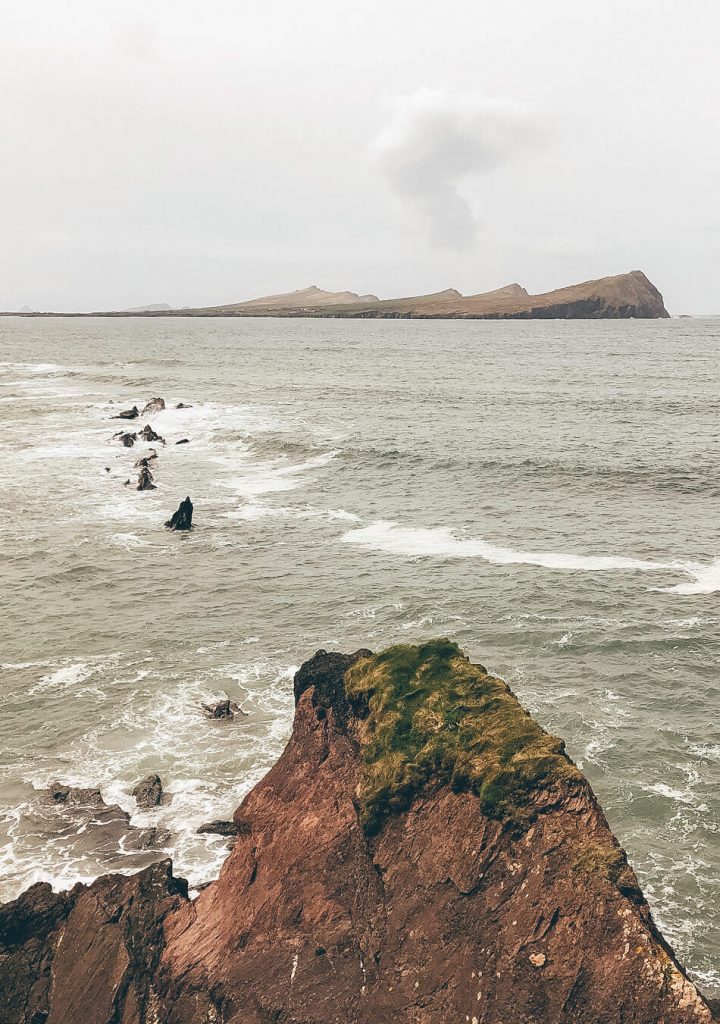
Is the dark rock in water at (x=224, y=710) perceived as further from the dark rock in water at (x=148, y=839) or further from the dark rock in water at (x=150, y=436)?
the dark rock in water at (x=150, y=436)

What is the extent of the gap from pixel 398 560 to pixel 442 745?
24.7 m

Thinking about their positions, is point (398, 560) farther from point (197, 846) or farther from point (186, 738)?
point (197, 846)

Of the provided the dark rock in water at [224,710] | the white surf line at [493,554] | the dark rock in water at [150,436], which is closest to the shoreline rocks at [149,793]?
the dark rock in water at [224,710]

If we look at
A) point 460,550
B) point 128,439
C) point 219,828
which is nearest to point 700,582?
point 460,550

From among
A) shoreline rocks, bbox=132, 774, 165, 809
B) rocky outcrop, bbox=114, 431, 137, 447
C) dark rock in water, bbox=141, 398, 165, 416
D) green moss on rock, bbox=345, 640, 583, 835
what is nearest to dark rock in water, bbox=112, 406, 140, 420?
dark rock in water, bbox=141, 398, 165, 416

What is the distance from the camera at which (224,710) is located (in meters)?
24.4

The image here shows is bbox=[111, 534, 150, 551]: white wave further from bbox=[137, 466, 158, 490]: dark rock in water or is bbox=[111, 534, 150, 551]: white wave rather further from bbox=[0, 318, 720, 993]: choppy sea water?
bbox=[137, 466, 158, 490]: dark rock in water

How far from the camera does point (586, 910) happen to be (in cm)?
1089

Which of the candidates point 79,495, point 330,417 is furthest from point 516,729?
point 330,417

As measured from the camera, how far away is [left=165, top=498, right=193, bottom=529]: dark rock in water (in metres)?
43.1

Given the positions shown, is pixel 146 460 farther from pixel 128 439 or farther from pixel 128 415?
pixel 128 415

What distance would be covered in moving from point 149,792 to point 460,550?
22.2m

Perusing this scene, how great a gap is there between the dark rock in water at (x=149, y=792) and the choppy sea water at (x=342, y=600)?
0.43 m

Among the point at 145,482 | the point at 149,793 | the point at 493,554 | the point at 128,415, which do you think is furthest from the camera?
the point at 128,415
